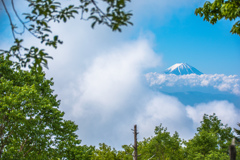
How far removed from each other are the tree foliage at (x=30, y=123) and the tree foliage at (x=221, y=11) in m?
11.9

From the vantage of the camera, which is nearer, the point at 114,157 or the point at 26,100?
the point at 26,100

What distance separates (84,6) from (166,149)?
43.2 m

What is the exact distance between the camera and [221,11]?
28.4ft

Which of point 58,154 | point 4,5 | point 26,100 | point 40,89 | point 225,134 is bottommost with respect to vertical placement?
point 4,5

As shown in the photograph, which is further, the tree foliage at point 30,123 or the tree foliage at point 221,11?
the tree foliage at point 30,123

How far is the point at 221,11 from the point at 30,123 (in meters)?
16.4

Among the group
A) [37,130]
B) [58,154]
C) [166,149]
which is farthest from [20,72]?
[166,149]

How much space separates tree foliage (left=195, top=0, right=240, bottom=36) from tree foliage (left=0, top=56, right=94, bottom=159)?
11.9 meters

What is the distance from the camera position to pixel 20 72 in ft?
72.6

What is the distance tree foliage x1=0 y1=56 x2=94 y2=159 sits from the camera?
1806 centimetres

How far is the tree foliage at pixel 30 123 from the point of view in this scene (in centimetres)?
1806

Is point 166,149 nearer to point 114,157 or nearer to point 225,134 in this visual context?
point 114,157

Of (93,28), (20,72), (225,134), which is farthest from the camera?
Answer: (225,134)

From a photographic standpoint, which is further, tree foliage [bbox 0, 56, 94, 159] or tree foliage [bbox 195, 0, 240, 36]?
tree foliage [bbox 0, 56, 94, 159]
